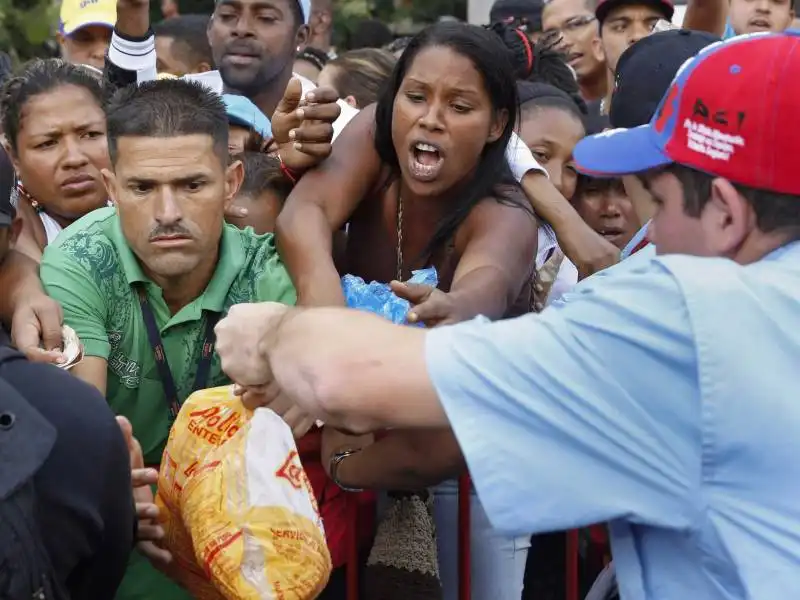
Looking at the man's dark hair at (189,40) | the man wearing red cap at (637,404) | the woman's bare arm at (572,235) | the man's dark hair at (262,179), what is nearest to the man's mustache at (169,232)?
the man's dark hair at (262,179)

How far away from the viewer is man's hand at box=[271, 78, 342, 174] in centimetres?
351

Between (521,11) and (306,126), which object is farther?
(521,11)

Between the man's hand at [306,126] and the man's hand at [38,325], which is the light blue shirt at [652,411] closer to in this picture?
the man's hand at [38,325]

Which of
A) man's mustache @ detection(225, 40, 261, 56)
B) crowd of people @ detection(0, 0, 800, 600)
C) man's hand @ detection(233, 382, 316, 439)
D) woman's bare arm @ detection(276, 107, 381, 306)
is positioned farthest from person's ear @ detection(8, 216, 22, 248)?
man's mustache @ detection(225, 40, 261, 56)

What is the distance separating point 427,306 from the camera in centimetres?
281

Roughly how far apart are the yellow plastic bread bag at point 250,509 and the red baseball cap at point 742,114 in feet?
3.40

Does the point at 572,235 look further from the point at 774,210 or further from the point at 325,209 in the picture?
the point at 774,210

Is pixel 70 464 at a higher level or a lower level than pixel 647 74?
lower

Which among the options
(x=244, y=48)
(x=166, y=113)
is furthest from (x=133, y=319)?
(x=244, y=48)

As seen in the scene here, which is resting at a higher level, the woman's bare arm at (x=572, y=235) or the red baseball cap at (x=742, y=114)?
the red baseball cap at (x=742, y=114)

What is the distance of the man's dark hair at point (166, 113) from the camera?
3.58m

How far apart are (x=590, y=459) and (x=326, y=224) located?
1709 millimetres

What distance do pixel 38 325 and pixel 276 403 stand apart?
0.75m

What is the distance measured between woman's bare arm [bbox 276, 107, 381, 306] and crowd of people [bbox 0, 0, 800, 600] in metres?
0.01
